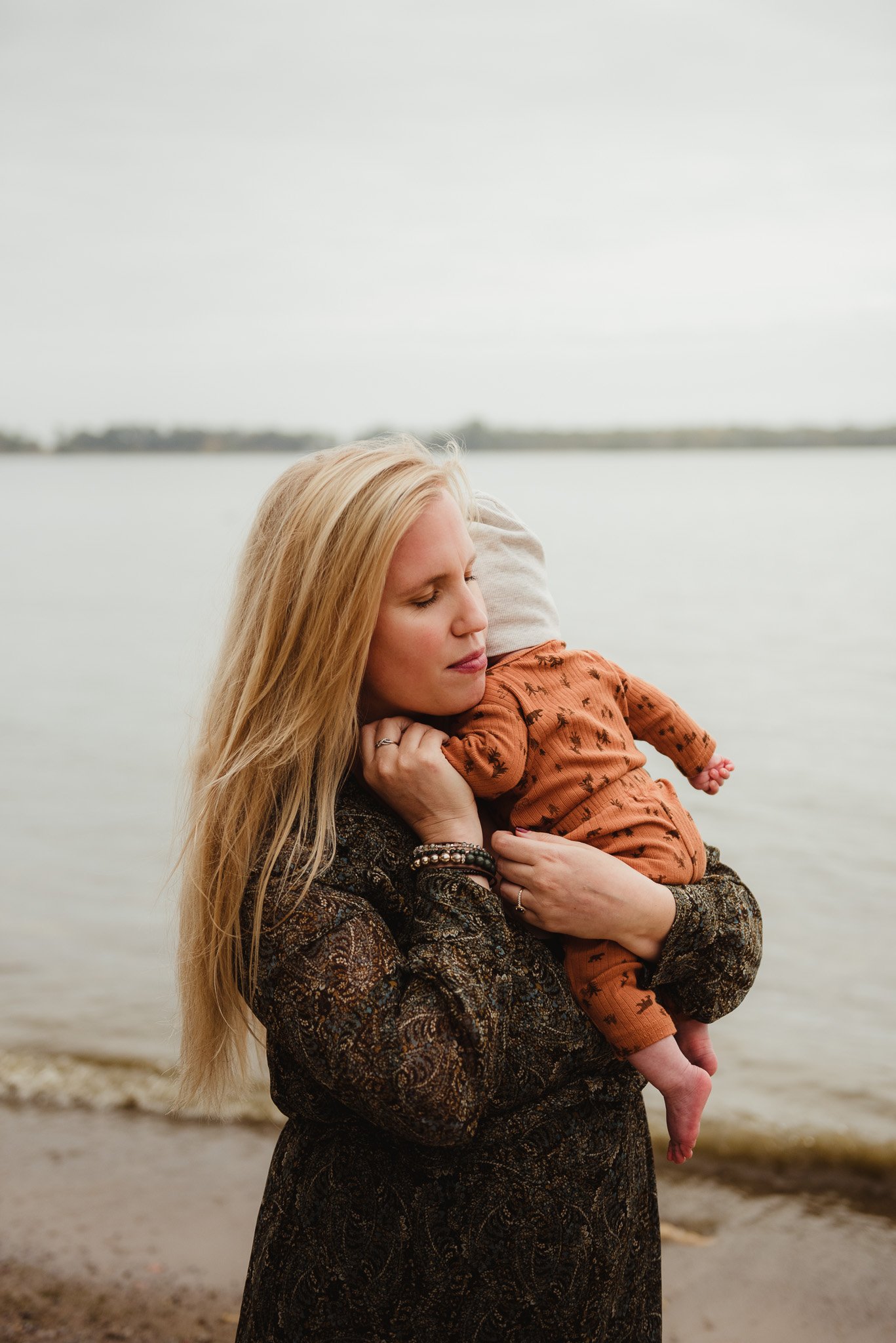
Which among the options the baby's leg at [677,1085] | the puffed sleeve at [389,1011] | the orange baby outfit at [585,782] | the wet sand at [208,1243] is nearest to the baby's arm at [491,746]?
the orange baby outfit at [585,782]

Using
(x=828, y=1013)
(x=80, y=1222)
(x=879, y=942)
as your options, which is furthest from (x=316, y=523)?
(x=879, y=942)

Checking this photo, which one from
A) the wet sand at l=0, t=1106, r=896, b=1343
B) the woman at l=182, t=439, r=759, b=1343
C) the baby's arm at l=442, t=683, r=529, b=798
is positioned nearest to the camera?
the woman at l=182, t=439, r=759, b=1343

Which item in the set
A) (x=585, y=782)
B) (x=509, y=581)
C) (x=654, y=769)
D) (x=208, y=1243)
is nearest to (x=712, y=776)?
(x=585, y=782)

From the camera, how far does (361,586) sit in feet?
4.83

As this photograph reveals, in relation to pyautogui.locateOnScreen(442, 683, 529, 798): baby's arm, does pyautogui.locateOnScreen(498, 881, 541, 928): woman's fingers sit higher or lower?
lower

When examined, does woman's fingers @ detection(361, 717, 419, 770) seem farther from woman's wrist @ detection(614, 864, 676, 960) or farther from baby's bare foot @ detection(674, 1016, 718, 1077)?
baby's bare foot @ detection(674, 1016, 718, 1077)

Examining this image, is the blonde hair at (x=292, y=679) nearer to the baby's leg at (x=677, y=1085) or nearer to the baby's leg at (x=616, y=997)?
the baby's leg at (x=616, y=997)

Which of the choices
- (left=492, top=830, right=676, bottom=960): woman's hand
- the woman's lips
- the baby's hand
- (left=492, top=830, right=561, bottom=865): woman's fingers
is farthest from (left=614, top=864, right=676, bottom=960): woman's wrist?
the baby's hand

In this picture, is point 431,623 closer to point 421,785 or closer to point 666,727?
point 421,785

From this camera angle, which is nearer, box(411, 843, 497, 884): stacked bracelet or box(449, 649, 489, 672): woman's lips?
box(411, 843, 497, 884): stacked bracelet

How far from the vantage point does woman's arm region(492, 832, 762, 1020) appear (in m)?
1.50

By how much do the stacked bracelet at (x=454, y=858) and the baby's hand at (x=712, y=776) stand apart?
0.66 m

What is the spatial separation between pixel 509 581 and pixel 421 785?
17.8 inches

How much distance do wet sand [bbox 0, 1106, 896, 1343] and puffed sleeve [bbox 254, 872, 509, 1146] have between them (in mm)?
2223
